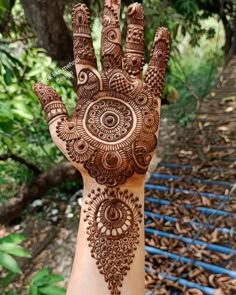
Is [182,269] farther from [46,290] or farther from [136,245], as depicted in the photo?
[136,245]

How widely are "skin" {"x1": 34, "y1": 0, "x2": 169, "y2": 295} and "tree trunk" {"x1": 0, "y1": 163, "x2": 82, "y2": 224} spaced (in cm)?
226

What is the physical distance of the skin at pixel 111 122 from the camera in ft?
3.48

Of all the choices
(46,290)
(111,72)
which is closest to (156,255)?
(46,290)

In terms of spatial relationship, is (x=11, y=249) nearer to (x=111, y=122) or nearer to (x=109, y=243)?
(x=109, y=243)

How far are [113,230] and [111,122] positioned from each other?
29 cm

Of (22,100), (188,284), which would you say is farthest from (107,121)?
(188,284)

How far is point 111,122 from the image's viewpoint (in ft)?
3.54

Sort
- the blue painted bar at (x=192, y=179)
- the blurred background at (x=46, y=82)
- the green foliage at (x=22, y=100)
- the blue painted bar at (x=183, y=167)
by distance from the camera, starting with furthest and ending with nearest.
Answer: the blue painted bar at (x=183, y=167)
the blue painted bar at (x=192, y=179)
the blurred background at (x=46, y=82)
the green foliage at (x=22, y=100)

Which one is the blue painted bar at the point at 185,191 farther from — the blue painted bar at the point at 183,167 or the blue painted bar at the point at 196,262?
the blue painted bar at the point at 196,262

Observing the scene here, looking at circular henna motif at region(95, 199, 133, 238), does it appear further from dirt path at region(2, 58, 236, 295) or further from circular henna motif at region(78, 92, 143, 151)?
dirt path at region(2, 58, 236, 295)

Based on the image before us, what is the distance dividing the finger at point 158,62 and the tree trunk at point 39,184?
7.46 feet

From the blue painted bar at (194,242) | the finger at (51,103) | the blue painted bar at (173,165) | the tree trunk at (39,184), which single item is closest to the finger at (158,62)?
the finger at (51,103)

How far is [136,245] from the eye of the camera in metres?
1.07

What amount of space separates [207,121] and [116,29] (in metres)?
2.55
